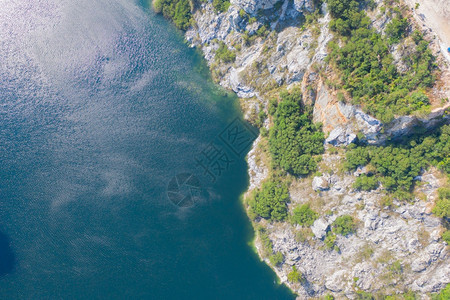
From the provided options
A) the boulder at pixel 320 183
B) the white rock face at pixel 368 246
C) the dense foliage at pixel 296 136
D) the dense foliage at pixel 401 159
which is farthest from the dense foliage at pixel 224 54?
the dense foliage at pixel 401 159

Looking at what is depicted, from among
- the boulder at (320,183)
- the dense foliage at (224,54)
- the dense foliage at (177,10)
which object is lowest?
the boulder at (320,183)

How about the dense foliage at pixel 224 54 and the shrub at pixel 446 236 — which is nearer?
the shrub at pixel 446 236

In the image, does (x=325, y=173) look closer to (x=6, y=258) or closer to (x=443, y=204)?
(x=443, y=204)

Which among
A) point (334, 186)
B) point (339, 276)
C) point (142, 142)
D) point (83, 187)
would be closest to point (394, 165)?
point (334, 186)

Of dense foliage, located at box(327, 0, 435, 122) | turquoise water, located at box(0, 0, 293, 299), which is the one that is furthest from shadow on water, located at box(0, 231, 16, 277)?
dense foliage, located at box(327, 0, 435, 122)

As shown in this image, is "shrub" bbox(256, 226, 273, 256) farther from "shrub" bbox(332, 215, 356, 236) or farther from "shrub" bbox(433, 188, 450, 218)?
"shrub" bbox(433, 188, 450, 218)

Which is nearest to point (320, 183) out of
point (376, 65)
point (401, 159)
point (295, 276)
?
point (401, 159)

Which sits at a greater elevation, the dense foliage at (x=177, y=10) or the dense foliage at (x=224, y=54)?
the dense foliage at (x=177, y=10)

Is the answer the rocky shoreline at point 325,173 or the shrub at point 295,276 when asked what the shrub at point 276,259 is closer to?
the rocky shoreline at point 325,173
